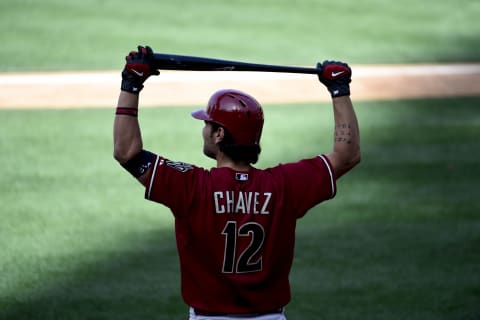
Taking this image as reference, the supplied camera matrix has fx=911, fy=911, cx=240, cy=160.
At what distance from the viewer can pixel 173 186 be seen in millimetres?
3732

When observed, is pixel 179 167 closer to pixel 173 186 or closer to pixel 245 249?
pixel 173 186

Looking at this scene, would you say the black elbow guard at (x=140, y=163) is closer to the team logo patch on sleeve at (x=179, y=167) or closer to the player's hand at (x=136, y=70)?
the team logo patch on sleeve at (x=179, y=167)

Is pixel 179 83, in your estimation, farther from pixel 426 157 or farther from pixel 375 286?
pixel 375 286

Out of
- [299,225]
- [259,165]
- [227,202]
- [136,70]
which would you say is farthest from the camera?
[259,165]

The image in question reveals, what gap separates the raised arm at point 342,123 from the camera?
4051 mm

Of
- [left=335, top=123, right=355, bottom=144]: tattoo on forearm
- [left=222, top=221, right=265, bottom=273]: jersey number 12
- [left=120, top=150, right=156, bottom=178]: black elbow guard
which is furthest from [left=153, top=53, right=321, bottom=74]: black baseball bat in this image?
[left=222, top=221, right=265, bottom=273]: jersey number 12

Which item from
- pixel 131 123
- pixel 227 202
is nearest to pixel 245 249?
pixel 227 202

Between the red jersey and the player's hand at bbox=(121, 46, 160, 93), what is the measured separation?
1.10 ft

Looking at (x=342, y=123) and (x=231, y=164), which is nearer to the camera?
(x=231, y=164)

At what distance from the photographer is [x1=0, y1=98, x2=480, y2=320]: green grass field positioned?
6.27 meters

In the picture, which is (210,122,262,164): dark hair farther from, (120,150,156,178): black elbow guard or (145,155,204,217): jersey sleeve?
(120,150,156,178): black elbow guard

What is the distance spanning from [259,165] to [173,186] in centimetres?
551

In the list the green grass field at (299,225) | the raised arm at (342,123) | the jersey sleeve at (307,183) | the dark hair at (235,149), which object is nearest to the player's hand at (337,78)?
the raised arm at (342,123)

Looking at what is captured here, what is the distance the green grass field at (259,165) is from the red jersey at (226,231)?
7.52 feet
